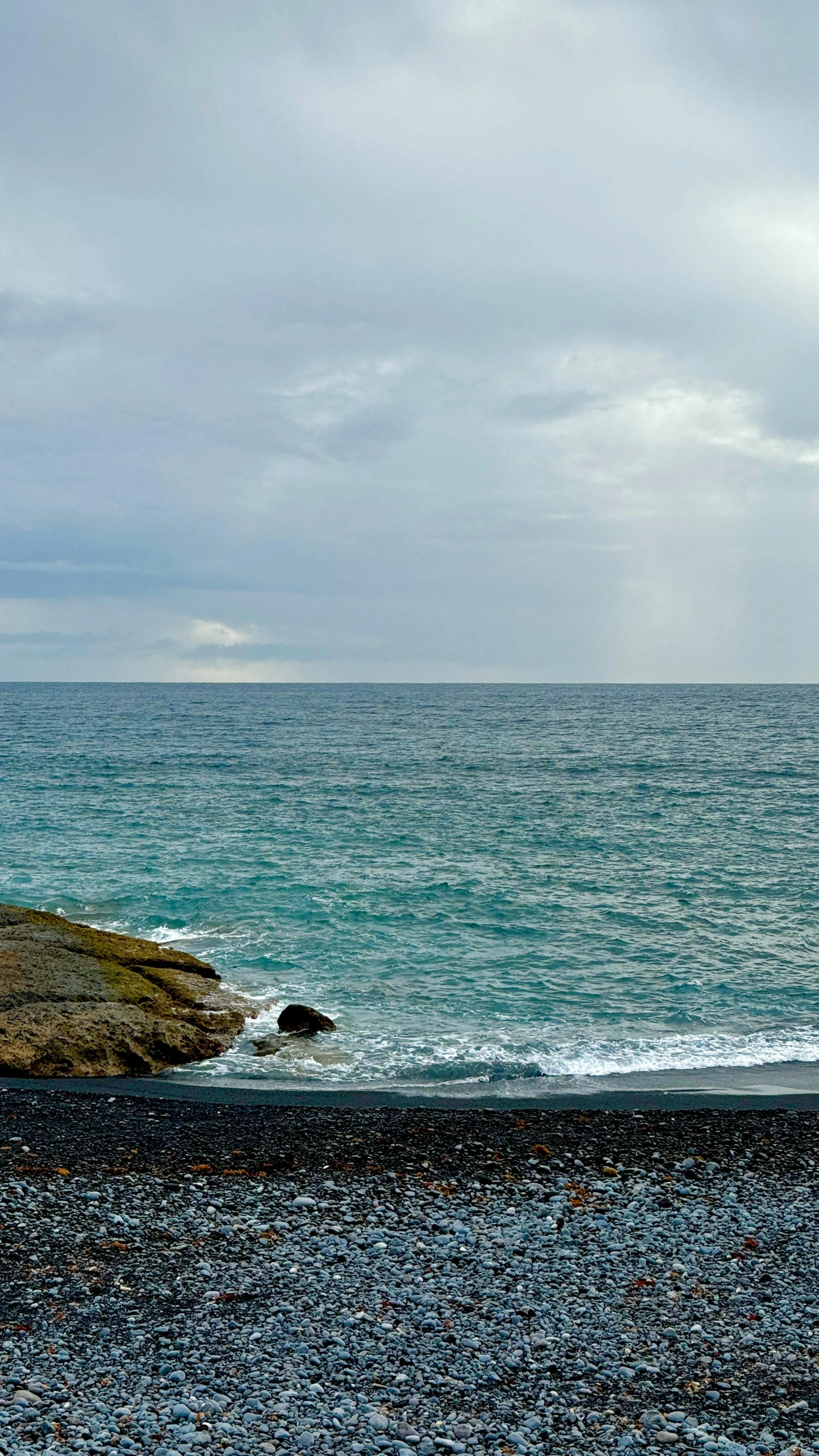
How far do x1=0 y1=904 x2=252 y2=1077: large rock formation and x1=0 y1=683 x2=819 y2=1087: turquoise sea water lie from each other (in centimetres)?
92

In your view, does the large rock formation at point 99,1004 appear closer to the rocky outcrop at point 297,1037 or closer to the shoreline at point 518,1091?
the shoreline at point 518,1091

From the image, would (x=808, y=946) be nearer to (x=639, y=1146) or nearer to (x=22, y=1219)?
(x=639, y=1146)

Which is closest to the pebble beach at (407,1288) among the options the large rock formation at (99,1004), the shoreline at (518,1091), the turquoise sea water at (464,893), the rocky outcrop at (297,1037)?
the shoreline at (518,1091)

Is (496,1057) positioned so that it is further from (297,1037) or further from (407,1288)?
(407,1288)

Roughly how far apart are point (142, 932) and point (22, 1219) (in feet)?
54.7

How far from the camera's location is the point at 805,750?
77000mm

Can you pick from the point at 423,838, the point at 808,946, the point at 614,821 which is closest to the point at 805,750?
the point at 614,821

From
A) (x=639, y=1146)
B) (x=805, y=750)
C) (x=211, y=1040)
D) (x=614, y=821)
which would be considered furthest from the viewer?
(x=805, y=750)

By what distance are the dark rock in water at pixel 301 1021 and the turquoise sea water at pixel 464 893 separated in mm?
511

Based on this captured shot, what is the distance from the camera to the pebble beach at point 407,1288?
7.25m

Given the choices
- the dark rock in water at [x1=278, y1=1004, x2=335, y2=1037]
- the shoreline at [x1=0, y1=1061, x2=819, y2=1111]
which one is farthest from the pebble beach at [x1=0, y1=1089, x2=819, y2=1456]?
the dark rock in water at [x1=278, y1=1004, x2=335, y2=1037]

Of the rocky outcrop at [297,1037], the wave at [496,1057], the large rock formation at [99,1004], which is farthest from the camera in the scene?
the rocky outcrop at [297,1037]

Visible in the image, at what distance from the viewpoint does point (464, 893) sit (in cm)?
2975

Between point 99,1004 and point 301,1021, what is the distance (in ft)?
12.0
